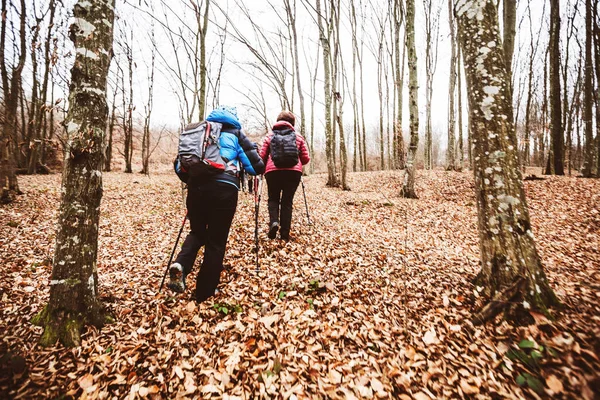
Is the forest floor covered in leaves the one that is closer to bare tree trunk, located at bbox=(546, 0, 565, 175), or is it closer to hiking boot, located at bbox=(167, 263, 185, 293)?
hiking boot, located at bbox=(167, 263, 185, 293)

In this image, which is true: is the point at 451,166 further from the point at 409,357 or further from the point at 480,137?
the point at 409,357

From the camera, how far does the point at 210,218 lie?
337cm

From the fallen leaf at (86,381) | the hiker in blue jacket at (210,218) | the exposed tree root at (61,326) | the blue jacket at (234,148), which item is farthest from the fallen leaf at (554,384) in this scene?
the exposed tree root at (61,326)

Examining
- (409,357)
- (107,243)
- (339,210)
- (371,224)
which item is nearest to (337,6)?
(339,210)

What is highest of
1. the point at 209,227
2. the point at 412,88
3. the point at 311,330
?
the point at 412,88

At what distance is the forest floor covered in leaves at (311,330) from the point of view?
231 cm

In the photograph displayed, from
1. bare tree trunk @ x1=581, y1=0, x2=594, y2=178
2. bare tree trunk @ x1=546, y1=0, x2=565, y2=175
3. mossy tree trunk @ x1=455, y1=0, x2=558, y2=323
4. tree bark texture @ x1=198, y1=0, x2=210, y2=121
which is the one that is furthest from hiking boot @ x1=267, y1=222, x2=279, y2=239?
bare tree trunk @ x1=581, y1=0, x2=594, y2=178

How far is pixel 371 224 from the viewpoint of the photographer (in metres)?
7.02

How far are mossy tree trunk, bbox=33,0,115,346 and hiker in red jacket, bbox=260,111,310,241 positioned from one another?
271cm

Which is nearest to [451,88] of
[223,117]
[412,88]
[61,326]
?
[412,88]

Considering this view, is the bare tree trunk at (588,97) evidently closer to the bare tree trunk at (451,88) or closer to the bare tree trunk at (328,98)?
the bare tree trunk at (451,88)

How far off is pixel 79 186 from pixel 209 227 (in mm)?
1437

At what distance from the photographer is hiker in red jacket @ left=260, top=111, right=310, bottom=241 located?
485 centimetres

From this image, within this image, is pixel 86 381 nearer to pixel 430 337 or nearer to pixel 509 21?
pixel 430 337
